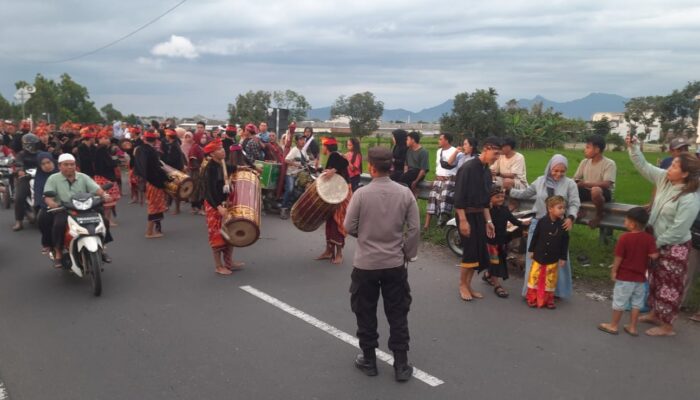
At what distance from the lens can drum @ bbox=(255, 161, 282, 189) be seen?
36.5 feet

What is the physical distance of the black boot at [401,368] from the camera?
407 cm

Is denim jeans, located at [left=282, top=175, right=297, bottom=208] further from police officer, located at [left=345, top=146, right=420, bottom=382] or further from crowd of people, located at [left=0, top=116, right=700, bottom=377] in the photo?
police officer, located at [left=345, top=146, right=420, bottom=382]

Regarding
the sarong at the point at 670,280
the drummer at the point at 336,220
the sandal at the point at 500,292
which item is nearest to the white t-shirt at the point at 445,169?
the drummer at the point at 336,220

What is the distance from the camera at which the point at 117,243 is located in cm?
862

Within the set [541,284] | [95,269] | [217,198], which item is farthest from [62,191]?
[541,284]

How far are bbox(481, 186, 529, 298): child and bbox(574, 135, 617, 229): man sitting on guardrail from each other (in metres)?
1.15

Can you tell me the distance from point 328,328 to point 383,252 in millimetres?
1408

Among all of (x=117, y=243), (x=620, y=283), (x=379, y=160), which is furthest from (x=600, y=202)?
(x=117, y=243)

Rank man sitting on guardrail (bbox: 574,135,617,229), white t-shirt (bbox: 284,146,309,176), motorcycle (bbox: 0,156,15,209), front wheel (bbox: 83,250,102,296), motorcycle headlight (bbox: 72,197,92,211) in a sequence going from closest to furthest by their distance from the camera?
front wheel (bbox: 83,250,102,296) → motorcycle headlight (bbox: 72,197,92,211) → man sitting on guardrail (bbox: 574,135,617,229) → motorcycle (bbox: 0,156,15,209) → white t-shirt (bbox: 284,146,309,176)

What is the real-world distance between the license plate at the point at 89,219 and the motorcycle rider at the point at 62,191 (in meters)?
0.23

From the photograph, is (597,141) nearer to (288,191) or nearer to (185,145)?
(288,191)

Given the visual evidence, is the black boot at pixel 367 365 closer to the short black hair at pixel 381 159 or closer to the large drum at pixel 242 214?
the short black hair at pixel 381 159

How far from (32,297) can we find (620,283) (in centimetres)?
612

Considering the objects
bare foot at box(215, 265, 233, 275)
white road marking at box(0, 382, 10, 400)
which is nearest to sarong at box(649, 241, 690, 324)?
bare foot at box(215, 265, 233, 275)
